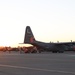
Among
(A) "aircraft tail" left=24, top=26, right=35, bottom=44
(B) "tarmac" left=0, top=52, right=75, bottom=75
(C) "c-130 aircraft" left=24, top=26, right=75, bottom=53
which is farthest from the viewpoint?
(A) "aircraft tail" left=24, top=26, right=35, bottom=44

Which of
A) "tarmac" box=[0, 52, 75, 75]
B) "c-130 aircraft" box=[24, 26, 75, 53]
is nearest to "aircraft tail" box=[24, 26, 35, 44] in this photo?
"c-130 aircraft" box=[24, 26, 75, 53]

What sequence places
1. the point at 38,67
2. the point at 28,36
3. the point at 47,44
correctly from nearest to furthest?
1. the point at 38,67
2. the point at 47,44
3. the point at 28,36

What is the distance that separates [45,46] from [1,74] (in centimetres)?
7178

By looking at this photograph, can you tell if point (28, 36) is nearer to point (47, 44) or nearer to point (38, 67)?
point (47, 44)

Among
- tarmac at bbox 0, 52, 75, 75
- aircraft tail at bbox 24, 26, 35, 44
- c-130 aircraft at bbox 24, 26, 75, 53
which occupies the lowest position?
tarmac at bbox 0, 52, 75, 75

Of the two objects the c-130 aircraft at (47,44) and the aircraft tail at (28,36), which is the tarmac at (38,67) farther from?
the aircraft tail at (28,36)

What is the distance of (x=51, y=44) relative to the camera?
8919 centimetres

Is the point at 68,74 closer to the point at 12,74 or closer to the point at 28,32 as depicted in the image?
the point at 12,74

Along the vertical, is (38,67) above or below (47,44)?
below

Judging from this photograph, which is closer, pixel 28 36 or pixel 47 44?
pixel 47 44

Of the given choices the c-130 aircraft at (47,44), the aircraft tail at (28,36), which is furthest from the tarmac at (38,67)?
the aircraft tail at (28,36)

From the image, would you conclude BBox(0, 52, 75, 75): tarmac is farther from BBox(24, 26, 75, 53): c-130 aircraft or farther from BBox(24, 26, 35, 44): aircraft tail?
BBox(24, 26, 35, 44): aircraft tail

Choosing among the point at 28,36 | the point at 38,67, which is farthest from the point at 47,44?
the point at 38,67

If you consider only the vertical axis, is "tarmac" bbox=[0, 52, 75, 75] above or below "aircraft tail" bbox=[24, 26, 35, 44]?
below
